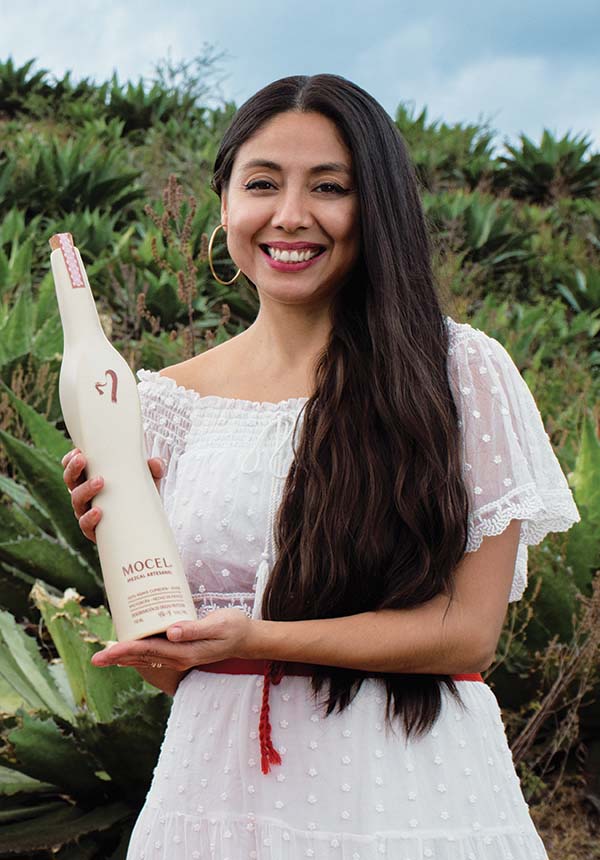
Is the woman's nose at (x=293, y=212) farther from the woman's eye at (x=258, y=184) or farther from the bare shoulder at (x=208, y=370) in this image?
the bare shoulder at (x=208, y=370)

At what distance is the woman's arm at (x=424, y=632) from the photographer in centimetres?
152

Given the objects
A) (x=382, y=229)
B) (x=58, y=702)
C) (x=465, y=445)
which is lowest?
(x=58, y=702)

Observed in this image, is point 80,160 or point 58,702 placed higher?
point 80,160

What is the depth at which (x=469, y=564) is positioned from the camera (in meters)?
1.63

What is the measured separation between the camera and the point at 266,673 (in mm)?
1634

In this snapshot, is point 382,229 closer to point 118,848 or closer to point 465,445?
point 465,445

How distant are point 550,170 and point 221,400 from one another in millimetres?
10335

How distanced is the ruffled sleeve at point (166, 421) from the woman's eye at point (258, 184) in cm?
37

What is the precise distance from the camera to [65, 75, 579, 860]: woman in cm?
156

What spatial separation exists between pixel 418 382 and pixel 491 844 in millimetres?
654

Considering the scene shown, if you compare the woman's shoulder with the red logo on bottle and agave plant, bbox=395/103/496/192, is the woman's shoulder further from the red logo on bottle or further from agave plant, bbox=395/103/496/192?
agave plant, bbox=395/103/496/192

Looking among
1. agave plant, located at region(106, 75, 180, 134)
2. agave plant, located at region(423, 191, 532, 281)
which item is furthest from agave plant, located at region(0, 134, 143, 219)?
agave plant, located at region(106, 75, 180, 134)

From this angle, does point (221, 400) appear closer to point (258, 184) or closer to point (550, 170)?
point (258, 184)

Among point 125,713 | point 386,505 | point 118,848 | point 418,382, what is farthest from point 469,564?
point 118,848
